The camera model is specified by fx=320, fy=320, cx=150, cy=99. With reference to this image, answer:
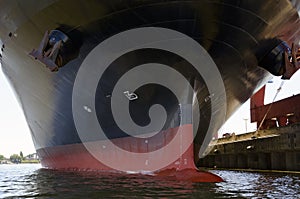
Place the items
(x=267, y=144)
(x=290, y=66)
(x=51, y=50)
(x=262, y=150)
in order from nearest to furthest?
(x=51, y=50) < (x=290, y=66) < (x=267, y=144) < (x=262, y=150)

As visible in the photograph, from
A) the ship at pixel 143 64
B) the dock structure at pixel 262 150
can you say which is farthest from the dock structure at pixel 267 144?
the ship at pixel 143 64

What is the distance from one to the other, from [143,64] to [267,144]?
30.4 feet

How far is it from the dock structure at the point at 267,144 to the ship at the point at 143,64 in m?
4.33

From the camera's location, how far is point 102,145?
29.0 ft

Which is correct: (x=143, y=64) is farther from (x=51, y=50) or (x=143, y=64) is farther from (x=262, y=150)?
(x=262, y=150)

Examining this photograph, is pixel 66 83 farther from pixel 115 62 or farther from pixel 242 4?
pixel 242 4

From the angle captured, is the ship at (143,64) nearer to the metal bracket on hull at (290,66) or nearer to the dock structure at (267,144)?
the metal bracket on hull at (290,66)

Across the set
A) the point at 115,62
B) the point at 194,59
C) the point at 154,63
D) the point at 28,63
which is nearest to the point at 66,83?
the point at 28,63

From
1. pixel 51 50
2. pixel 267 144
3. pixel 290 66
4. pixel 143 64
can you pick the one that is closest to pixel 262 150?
pixel 267 144

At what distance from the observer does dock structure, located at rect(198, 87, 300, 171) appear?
12531 mm

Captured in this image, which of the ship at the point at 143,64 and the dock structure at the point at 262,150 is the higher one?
the ship at the point at 143,64

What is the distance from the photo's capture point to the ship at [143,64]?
5578mm

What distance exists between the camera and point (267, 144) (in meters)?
13.9

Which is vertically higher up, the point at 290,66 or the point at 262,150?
the point at 290,66
